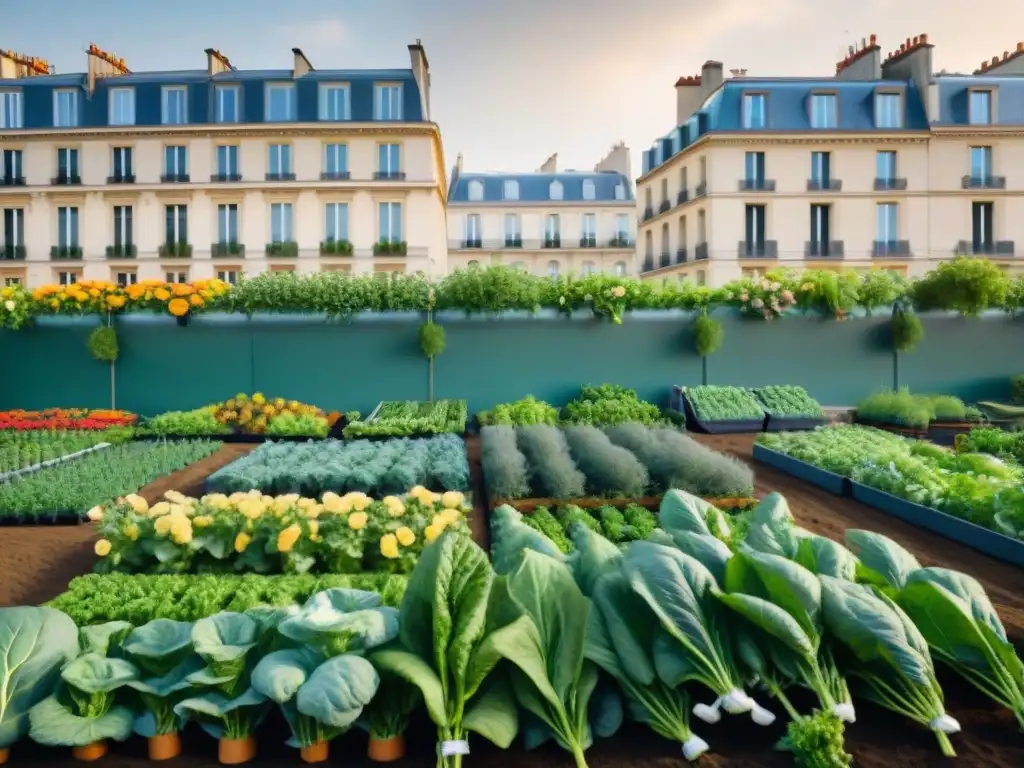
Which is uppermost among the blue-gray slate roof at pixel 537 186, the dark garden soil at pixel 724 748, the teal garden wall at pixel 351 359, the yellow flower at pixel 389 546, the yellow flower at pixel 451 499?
the blue-gray slate roof at pixel 537 186

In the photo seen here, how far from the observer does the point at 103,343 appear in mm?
11727

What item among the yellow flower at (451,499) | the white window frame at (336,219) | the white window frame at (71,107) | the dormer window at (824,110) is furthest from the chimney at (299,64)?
the yellow flower at (451,499)

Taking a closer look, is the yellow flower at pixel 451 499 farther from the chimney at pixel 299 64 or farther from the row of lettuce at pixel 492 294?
the chimney at pixel 299 64

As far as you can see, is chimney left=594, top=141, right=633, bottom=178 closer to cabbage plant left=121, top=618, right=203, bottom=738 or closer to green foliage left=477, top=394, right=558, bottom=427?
green foliage left=477, top=394, right=558, bottom=427

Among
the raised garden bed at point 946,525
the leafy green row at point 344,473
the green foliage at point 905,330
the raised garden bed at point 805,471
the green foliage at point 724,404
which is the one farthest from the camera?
the green foliage at point 905,330

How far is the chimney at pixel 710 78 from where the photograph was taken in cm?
3188

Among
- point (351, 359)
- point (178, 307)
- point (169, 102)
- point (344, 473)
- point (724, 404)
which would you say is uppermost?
point (169, 102)

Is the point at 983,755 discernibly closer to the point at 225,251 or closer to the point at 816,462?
the point at 816,462

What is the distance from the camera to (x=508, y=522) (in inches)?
127

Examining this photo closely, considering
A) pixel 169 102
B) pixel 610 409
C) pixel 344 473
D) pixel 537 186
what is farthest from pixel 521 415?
pixel 537 186

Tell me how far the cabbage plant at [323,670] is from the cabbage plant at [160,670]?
252 millimetres

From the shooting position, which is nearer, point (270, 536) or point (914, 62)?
point (270, 536)

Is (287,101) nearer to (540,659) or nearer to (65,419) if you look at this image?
(65,419)

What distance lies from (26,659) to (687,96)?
34.9 metres
